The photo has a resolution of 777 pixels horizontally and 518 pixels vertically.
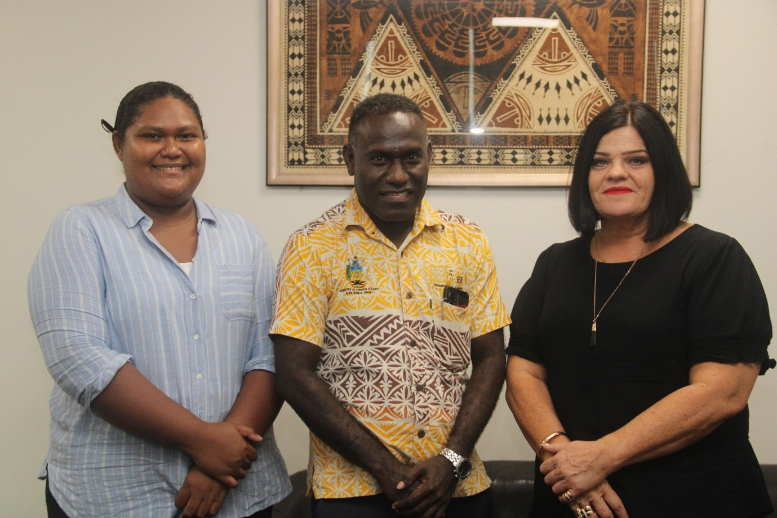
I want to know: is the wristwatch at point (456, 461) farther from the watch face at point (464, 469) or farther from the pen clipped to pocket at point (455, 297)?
the pen clipped to pocket at point (455, 297)

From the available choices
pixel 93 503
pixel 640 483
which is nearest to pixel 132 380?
pixel 93 503

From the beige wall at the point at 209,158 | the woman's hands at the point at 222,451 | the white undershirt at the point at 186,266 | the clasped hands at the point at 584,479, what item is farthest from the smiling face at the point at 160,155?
the clasped hands at the point at 584,479

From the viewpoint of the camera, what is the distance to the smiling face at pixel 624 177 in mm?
1698

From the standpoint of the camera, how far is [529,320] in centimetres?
185

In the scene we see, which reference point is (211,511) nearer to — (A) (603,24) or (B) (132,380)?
(B) (132,380)

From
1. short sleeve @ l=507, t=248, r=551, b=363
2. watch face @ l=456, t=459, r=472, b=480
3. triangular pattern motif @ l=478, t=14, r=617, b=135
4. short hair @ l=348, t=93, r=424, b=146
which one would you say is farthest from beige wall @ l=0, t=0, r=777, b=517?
watch face @ l=456, t=459, r=472, b=480

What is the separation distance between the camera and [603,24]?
104 inches

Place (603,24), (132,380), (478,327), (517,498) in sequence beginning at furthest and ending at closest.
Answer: (603,24)
(517,498)
(478,327)
(132,380)

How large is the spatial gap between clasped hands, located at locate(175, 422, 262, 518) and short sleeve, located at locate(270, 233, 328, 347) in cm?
27

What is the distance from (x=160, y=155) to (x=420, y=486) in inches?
40.1

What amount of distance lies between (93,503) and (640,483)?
4.14 feet

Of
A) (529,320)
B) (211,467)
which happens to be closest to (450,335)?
(529,320)

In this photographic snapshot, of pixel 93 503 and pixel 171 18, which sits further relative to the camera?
pixel 171 18

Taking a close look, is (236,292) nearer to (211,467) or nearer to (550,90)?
(211,467)
